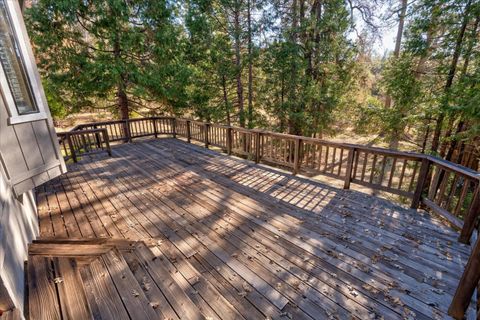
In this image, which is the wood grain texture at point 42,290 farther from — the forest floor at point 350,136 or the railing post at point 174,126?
the railing post at point 174,126

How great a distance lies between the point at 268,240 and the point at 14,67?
12.1 feet

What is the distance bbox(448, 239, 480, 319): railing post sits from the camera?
1.62 metres

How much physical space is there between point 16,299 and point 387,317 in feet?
9.63

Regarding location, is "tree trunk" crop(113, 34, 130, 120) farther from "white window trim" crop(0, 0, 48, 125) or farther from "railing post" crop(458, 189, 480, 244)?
"railing post" crop(458, 189, 480, 244)

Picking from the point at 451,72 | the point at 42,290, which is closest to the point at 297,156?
the point at 42,290

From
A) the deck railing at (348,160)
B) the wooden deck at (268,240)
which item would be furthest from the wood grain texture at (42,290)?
the deck railing at (348,160)

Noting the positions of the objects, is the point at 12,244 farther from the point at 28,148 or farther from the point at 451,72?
the point at 451,72

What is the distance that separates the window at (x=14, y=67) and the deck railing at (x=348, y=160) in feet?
10.3

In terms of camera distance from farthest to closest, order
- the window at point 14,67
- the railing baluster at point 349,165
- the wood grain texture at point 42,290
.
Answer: the railing baluster at point 349,165 → the window at point 14,67 → the wood grain texture at point 42,290

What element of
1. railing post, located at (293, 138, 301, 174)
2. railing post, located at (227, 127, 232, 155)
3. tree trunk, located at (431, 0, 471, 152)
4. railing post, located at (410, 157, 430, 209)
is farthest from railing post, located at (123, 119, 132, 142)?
tree trunk, located at (431, 0, 471, 152)

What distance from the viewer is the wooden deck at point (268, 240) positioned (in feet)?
6.37

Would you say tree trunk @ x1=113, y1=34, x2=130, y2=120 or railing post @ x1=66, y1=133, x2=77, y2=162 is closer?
railing post @ x1=66, y1=133, x2=77, y2=162

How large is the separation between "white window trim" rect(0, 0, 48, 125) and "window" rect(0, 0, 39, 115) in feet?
0.12

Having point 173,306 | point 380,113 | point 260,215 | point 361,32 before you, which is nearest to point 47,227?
point 173,306
